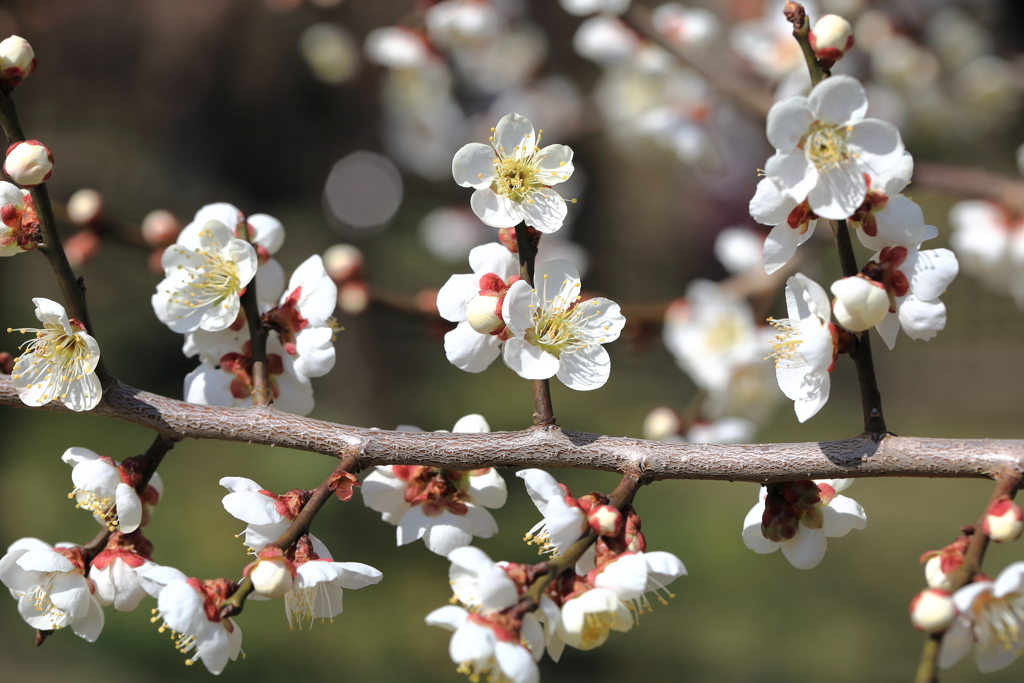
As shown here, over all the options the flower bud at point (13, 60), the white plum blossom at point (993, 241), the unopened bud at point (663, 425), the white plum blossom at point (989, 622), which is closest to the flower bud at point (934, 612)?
the white plum blossom at point (989, 622)

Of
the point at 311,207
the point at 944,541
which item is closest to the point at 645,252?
the point at 311,207

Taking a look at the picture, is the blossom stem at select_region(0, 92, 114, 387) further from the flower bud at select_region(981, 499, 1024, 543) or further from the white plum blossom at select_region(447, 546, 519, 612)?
the flower bud at select_region(981, 499, 1024, 543)

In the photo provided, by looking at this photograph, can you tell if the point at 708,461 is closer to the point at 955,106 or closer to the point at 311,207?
the point at 955,106

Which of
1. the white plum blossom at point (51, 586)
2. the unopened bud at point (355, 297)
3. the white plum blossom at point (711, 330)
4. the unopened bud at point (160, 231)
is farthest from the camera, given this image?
the white plum blossom at point (711, 330)

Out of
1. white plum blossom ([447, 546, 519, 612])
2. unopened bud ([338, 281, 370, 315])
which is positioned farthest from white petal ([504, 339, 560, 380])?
unopened bud ([338, 281, 370, 315])

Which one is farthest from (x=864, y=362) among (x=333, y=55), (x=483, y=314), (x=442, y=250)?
(x=442, y=250)

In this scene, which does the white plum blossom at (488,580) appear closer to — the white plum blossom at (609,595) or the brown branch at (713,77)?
the white plum blossom at (609,595)
